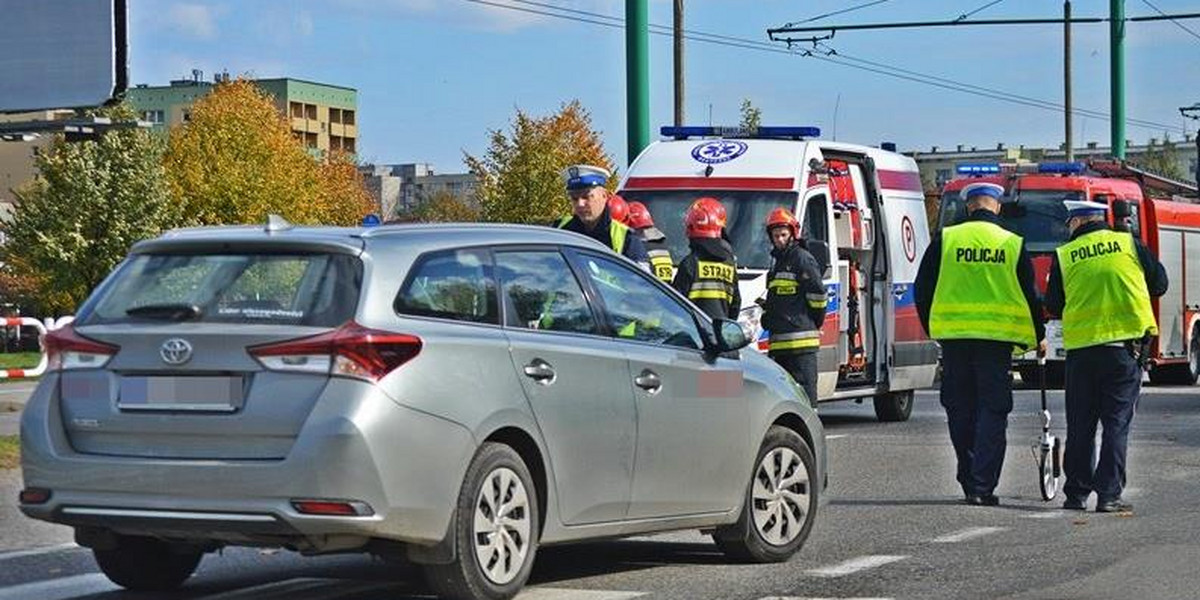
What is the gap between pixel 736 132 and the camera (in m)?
19.6

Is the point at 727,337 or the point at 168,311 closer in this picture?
the point at 168,311

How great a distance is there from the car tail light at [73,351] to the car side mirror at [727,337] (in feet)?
9.38

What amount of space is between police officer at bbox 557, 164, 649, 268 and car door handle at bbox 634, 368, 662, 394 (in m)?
4.71

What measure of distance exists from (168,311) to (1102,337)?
6.20 metres

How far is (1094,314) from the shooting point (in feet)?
40.4

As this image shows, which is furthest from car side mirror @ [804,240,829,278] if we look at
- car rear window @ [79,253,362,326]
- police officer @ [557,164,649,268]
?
car rear window @ [79,253,362,326]

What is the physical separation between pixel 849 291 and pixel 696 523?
9.75 m

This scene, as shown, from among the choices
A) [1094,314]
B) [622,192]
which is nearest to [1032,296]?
[1094,314]

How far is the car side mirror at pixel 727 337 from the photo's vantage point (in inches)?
380

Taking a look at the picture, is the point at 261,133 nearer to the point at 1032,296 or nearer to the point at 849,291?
the point at 849,291

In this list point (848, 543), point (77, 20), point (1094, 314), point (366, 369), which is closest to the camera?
point (366, 369)

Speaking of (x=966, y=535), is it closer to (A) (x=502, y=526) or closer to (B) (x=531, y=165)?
(A) (x=502, y=526)

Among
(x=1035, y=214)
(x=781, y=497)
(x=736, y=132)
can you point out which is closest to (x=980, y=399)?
(x=781, y=497)

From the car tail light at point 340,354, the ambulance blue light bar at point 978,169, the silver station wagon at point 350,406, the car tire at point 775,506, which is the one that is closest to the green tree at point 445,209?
the ambulance blue light bar at point 978,169
